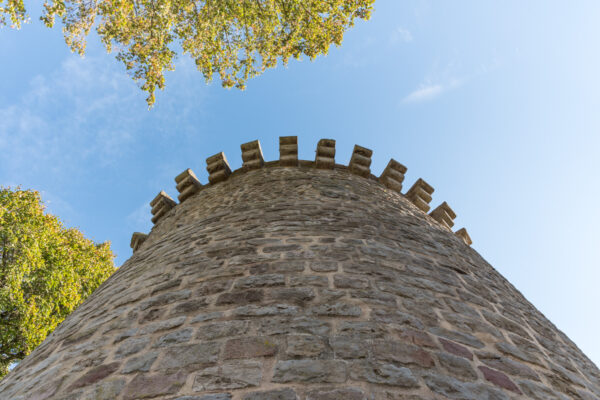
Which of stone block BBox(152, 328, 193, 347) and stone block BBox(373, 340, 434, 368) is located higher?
stone block BBox(152, 328, 193, 347)

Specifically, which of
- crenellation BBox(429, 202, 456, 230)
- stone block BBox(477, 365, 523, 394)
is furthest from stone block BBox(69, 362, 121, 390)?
crenellation BBox(429, 202, 456, 230)

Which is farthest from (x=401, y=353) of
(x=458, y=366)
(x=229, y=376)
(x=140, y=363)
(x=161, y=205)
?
(x=161, y=205)

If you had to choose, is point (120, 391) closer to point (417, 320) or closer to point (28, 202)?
point (417, 320)

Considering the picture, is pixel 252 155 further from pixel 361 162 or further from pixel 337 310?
pixel 337 310

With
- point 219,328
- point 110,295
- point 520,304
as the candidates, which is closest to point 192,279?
point 219,328

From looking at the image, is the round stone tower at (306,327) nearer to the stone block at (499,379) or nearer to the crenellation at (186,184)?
the stone block at (499,379)

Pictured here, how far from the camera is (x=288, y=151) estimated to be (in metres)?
6.74

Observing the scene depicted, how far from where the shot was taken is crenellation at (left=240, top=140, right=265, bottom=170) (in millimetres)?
6703

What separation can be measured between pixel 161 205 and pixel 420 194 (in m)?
5.15

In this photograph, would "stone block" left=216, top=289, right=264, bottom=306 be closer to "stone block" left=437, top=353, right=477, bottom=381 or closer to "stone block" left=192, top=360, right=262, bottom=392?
"stone block" left=192, top=360, right=262, bottom=392

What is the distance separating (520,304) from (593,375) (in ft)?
2.75

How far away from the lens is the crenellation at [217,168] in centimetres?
673

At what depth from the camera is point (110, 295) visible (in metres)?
3.49

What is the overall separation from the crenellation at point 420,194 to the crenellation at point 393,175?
1.38ft
